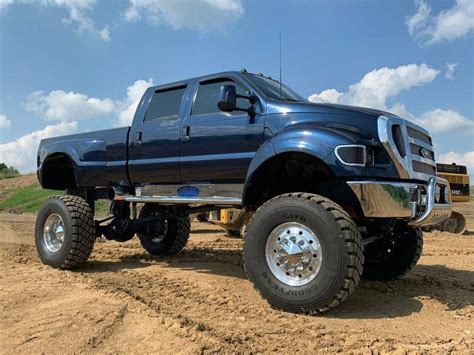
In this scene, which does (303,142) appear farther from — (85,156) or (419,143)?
(85,156)

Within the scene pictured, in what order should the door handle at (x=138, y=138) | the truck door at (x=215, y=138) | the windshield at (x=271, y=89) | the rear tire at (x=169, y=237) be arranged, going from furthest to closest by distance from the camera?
the rear tire at (x=169, y=237), the door handle at (x=138, y=138), the windshield at (x=271, y=89), the truck door at (x=215, y=138)

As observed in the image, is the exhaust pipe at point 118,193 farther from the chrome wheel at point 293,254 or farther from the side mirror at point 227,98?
the chrome wheel at point 293,254

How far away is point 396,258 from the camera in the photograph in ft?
20.2

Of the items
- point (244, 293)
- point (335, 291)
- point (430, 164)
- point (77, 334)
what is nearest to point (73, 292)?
point (77, 334)

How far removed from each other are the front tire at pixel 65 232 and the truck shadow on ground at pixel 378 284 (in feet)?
1.05

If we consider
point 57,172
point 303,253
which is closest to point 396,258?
point 303,253

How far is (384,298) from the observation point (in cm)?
536

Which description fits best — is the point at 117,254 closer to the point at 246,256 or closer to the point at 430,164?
the point at 246,256

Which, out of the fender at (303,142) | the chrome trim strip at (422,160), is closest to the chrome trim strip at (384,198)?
the fender at (303,142)

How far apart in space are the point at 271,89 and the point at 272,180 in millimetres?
1170

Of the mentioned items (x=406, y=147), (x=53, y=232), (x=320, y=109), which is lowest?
(x=53, y=232)

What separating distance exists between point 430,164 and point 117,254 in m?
5.47

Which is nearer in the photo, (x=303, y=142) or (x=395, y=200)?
(x=395, y=200)

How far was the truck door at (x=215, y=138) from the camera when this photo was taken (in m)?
5.45
